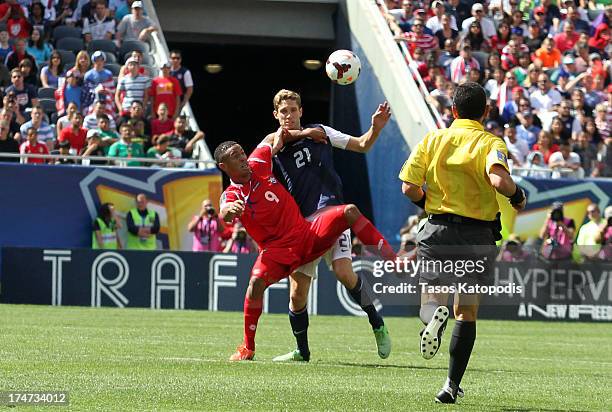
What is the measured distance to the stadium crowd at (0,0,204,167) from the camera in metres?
22.9

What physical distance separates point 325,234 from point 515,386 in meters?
2.36

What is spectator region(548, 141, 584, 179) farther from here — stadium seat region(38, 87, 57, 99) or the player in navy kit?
the player in navy kit

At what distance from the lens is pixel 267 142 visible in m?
11.5

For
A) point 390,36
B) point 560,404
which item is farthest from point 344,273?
point 390,36

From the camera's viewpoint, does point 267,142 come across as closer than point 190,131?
Yes

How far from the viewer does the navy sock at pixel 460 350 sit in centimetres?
841

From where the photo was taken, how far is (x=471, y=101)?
8703 mm

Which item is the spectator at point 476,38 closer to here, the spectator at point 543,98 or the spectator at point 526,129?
the spectator at point 543,98

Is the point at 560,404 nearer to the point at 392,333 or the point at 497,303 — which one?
the point at 392,333

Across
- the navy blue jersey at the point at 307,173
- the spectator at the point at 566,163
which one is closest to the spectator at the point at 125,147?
the spectator at the point at 566,163

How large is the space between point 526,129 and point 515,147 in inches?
23.6

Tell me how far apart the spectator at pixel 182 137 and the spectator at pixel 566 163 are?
6.57 m

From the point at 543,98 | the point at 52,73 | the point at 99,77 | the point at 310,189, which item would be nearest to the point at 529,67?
the point at 543,98

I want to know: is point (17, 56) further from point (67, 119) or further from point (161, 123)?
point (161, 123)
